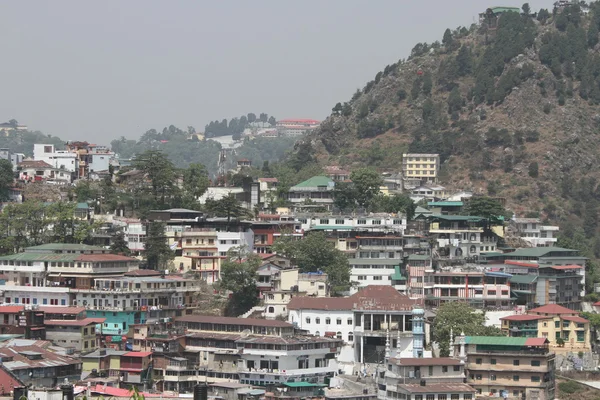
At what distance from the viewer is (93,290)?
272 ft

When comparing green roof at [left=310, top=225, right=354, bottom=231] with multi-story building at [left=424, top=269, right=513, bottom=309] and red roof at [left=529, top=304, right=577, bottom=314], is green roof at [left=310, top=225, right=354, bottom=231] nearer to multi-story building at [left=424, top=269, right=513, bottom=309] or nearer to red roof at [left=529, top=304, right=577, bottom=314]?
multi-story building at [left=424, top=269, right=513, bottom=309]

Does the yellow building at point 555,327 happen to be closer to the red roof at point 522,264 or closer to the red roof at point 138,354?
the red roof at point 522,264

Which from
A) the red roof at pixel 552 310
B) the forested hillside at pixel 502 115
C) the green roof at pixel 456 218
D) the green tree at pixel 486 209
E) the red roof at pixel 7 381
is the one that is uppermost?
the forested hillside at pixel 502 115

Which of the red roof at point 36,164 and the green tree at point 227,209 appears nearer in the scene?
the green tree at point 227,209

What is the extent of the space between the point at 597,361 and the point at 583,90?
67.1 meters

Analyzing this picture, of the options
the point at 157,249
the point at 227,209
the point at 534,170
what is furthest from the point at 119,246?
the point at 534,170

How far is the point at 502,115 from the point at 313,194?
1556 inches

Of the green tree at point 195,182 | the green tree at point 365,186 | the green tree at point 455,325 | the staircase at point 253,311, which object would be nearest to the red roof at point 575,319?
the green tree at point 455,325

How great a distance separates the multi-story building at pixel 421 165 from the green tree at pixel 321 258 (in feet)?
137

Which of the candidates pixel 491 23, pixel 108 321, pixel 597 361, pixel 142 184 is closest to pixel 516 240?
pixel 597 361

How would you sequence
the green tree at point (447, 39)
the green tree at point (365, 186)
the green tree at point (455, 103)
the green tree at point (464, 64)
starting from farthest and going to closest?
the green tree at point (447, 39) → the green tree at point (464, 64) → the green tree at point (455, 103) → the green tree at point (365, 186)

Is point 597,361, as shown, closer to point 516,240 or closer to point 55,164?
point 516,240

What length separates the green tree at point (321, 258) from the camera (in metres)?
87.6

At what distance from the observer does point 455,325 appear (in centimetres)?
7969
